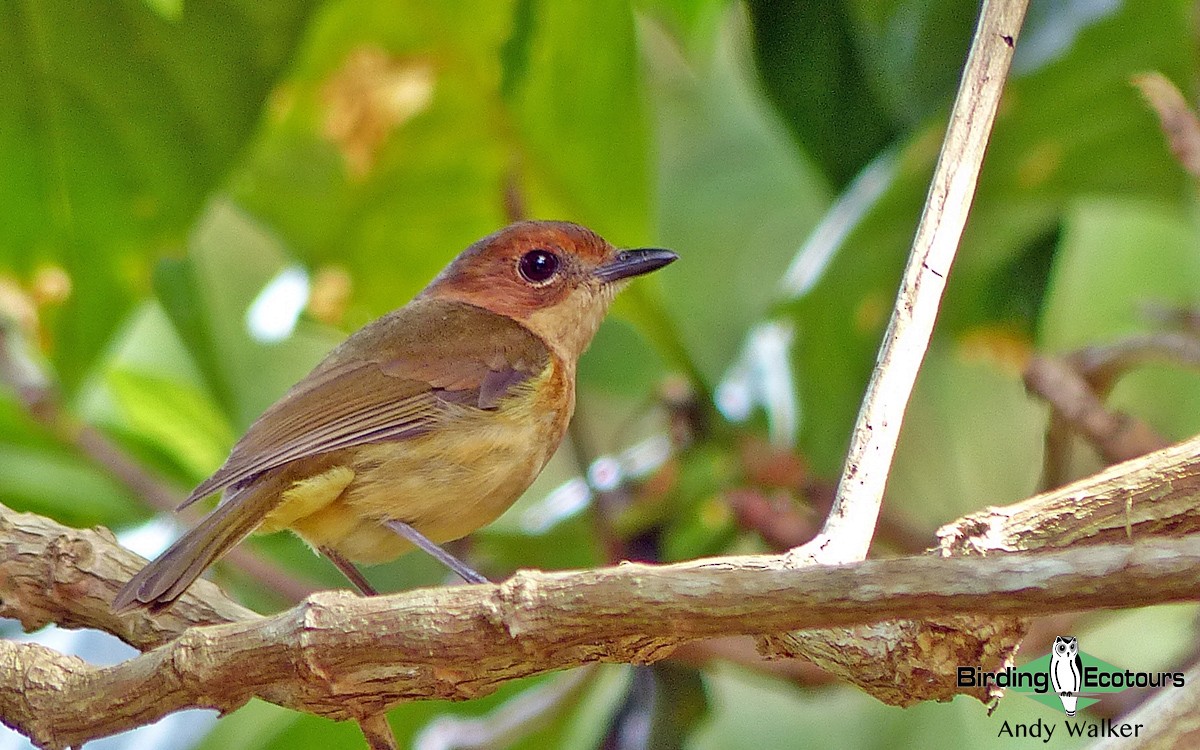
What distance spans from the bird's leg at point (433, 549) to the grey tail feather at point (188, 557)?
346 millimetres

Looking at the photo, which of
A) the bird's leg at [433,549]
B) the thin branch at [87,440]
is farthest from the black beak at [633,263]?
the thin branch at [87,440]

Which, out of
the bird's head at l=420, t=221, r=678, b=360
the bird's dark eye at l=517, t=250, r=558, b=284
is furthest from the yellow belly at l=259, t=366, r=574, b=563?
the bird's dark eye at l=517, t=250, r=558, b=284

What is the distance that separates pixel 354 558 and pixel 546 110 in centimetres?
164

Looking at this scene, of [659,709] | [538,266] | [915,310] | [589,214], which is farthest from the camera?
[589,214]

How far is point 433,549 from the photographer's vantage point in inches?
122

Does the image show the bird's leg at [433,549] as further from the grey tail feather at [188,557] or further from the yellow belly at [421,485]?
the grey tail feather at [188,557]

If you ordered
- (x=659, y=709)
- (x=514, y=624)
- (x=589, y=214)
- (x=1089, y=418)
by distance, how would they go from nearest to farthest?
(x=514, y=624) < (x=1089, y=418) < (x=659, y=709) < (x=589, y=214)

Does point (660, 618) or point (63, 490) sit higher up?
point (63, 490)

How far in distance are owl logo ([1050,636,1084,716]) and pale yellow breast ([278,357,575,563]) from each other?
139cm

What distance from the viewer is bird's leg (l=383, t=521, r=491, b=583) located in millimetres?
3004

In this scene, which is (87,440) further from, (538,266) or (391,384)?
(538,266)

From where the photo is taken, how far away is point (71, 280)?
3732mm

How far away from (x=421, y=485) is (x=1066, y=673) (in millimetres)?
1552

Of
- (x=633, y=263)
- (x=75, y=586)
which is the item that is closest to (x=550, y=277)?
(x=633, y=263)
